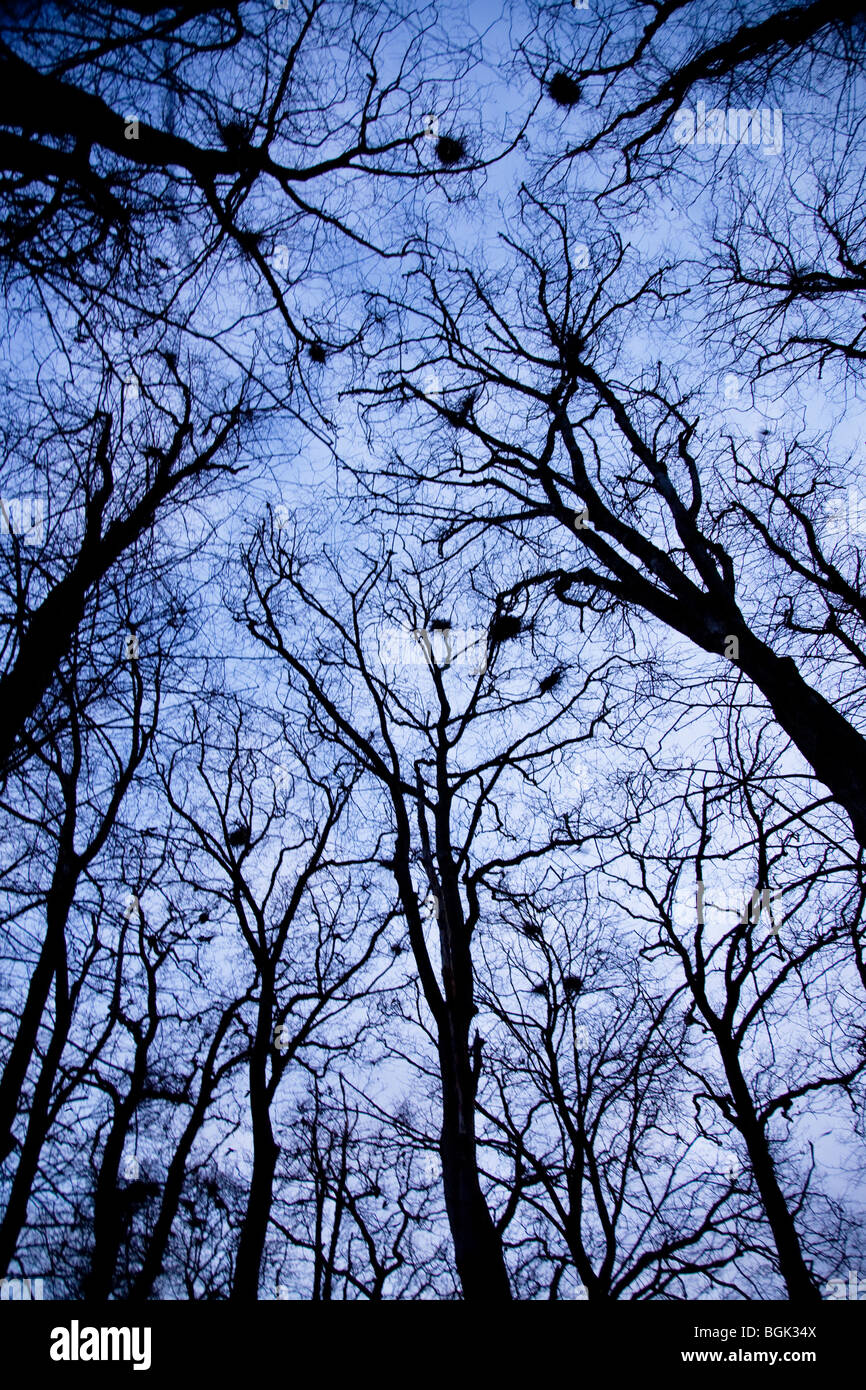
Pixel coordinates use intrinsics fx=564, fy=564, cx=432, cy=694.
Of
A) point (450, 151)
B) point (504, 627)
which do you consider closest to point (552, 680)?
point (504, 627)

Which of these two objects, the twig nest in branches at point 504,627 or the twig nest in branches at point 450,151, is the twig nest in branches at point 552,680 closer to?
the twig nest in branches at point 504,627

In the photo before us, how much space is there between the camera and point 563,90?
4.65 meters

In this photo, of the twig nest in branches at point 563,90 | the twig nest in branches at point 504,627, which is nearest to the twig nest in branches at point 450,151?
the twig nest in branches at point 563,90

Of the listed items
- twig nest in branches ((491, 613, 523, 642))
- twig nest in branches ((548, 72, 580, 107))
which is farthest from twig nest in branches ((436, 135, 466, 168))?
twig nest in branches ((491, 613, 523, 642))

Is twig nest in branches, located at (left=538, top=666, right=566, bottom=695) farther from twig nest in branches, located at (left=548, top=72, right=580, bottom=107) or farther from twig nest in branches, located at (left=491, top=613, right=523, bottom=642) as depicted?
twig nest in branches, located at (left=548, top=72, right=580, bottom=107)

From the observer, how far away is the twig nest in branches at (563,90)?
4.57 m

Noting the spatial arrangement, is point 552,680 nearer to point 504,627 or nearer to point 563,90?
point 504,627

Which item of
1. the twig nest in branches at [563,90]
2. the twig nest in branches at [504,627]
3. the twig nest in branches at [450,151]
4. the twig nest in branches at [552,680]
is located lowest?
the twig nest in branches at [552,680]

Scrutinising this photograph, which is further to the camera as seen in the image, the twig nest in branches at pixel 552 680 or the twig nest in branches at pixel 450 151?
the twig nest in branches at pixel 552 680
